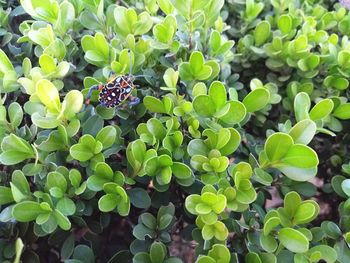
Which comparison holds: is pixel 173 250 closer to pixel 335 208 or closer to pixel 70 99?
pixel 335 208

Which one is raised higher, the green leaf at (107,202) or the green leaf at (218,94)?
the green leaf at (218,94)

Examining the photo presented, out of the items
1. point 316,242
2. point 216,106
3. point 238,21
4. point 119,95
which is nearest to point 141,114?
point 119,95

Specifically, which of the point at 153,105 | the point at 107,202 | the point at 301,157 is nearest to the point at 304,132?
the point at 301,157

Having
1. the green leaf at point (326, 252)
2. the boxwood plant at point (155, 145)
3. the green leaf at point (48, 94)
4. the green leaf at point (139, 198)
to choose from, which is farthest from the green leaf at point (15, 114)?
the green leaf at point (326, 252)

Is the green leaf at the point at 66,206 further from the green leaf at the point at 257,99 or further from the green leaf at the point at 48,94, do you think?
the green leaf at the point at 257,99

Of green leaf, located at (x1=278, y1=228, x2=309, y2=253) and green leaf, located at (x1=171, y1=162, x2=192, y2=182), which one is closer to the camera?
green leaf, located at (x1=278, y1=228, x2=309, y2=253)

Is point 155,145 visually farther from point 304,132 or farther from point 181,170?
point 304,132

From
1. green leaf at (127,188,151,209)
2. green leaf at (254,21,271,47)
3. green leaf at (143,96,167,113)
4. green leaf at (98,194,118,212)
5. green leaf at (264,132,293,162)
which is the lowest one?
green leaf at (127,188,151,209)

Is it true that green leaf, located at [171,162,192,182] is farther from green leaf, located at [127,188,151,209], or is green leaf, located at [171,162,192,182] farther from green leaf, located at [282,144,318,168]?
green leaf, located at [282,144,318,168]

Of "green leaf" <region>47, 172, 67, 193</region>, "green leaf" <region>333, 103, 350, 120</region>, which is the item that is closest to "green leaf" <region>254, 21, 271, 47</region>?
"green leaf" <region>333, 103, 350, 120</region>
